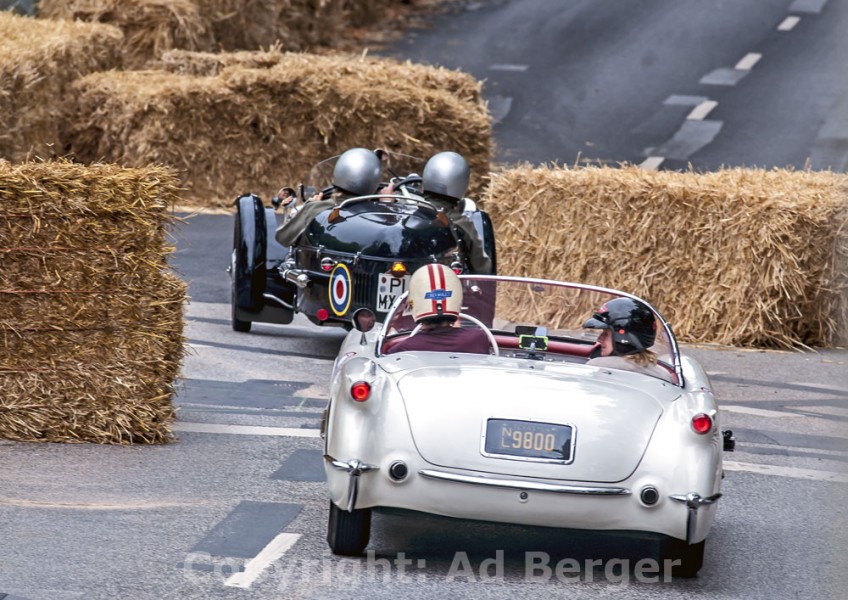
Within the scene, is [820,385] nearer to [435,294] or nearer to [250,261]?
[250,261]

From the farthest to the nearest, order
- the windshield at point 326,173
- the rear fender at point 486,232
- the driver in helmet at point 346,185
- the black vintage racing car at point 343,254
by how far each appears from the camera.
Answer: the windshield at point 326,173, the rear fender at point 486,232, the driver in helmet at point 346,185, the black vintage racing car at point 343,254

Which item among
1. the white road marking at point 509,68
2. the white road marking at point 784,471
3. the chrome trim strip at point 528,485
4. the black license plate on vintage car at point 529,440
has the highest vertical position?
the black license plate on vintage car at point 529,440

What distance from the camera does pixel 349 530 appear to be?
21.1 ft

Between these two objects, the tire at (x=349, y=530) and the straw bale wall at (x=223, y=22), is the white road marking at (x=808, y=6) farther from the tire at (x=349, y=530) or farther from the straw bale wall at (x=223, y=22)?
the tire at (x=349, y=530)

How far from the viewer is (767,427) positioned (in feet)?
33.7

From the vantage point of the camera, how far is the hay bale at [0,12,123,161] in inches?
691

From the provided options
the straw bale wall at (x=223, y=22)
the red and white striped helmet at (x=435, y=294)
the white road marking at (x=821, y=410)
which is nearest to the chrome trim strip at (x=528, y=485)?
the red and white striped helmet at (x=435, y=294)

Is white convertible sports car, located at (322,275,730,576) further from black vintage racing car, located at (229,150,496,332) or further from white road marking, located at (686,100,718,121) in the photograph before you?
white road marking, located at (686,100,718,121)

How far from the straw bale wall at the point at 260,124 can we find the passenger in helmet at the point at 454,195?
692cm

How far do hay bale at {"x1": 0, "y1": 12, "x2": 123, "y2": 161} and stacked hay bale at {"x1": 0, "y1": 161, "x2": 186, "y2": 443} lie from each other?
9.36m

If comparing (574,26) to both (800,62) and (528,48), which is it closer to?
(528,48)

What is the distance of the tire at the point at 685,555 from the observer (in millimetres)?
6422

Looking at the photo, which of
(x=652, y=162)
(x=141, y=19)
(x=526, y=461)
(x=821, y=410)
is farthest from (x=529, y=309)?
(x=141, y=19)

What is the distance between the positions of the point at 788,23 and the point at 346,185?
19.7 m
